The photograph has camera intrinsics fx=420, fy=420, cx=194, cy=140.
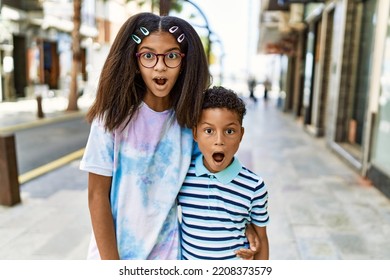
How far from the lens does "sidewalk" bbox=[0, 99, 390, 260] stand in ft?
11.4

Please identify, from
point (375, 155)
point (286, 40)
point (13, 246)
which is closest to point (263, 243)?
point (13, 246)

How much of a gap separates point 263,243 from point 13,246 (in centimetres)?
273

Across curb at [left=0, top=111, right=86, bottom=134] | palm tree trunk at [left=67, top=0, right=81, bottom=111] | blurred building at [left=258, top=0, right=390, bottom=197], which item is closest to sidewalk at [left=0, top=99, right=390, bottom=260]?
blurred building at [left=258, top=0, right=390, bottom=197]

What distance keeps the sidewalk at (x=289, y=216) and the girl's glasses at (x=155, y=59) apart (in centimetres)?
239

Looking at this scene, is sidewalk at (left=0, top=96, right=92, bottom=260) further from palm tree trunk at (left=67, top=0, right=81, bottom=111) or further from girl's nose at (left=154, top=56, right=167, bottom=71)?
palm tree trunk at (left=67, top=0, right=81, bottom=111)

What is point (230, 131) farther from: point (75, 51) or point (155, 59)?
point (75, 51)

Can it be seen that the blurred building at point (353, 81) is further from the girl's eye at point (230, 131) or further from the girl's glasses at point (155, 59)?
the girl's glasses at point (155, 59)

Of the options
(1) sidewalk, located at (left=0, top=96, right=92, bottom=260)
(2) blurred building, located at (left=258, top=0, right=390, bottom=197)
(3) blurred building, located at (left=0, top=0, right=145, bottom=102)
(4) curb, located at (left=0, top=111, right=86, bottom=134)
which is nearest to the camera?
(1) sidewalk, located at (left=0, top=96, right=92, bottom=260)

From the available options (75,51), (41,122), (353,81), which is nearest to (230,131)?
(353,81)

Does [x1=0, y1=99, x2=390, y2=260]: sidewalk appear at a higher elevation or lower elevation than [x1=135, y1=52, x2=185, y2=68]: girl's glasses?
lower

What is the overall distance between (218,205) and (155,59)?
0.51 meters

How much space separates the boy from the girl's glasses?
6.1 inches

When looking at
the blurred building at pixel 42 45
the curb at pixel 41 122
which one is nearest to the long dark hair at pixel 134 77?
the curb at pixel 41 122

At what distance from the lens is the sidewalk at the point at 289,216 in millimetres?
3480
